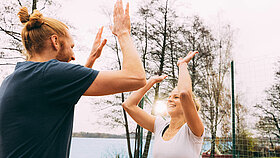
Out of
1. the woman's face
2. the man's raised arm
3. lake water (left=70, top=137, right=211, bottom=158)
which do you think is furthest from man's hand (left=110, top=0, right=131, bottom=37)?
lake water (left=70, top=137, right=211, bottom=158)

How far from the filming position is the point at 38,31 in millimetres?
906

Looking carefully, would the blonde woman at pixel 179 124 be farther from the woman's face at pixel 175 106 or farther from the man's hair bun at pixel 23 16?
the man's hair bun at pixel 23 16

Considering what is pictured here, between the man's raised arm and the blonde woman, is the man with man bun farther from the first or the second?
the blonde woman

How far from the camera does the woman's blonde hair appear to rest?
902mm

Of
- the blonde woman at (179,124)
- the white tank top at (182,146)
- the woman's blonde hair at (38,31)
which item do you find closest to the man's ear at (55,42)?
the woman's blonde hair at (38,31)

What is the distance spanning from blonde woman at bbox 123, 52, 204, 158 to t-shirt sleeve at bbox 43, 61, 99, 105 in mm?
923

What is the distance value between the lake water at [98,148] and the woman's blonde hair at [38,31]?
671cm

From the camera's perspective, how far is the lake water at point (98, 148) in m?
7.22

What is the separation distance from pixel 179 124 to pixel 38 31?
4.56ft

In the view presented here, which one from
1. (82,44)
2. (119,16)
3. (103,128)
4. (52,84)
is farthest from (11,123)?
(103,128)

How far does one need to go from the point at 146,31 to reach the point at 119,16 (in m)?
9.16

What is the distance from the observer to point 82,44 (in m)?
7.81

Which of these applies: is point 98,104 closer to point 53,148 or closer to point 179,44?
point 179,44

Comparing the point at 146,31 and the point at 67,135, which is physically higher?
the point at 146,31
